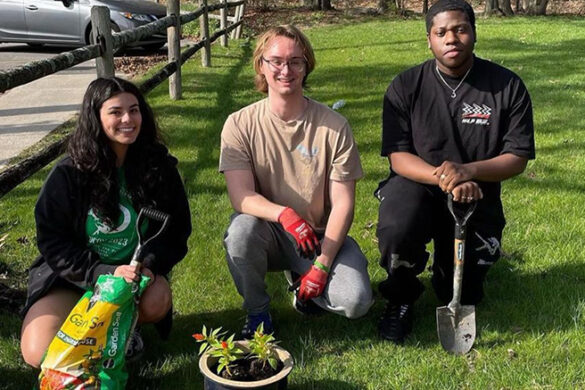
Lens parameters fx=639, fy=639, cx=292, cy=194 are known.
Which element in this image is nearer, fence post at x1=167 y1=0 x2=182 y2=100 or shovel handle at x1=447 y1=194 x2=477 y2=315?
shovel handle at x1=447 y1=194 x2=477 y2=315

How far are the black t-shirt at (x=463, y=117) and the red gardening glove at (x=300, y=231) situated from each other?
65cm

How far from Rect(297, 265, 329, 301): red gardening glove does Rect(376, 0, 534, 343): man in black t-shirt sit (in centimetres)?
36

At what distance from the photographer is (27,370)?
2650 millimetres

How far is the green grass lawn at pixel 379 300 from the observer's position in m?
2.64

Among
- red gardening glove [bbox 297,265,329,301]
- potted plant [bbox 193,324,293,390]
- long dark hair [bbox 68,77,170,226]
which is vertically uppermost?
long dark hair [bbox 68,77,170,226]

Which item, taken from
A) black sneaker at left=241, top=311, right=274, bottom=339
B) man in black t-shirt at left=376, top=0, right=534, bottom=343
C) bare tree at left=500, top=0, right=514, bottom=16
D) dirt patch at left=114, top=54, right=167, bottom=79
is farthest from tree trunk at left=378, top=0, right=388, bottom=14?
black sneaker at left=241, top=311, right=274, bottom=339

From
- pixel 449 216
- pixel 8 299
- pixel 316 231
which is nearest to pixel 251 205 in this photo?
pixel 316 231

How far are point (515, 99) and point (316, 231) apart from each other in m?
1.08

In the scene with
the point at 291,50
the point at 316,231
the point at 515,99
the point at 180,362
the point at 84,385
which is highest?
the point at 291,50

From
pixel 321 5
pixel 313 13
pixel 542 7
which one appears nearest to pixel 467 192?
pixel 313 13

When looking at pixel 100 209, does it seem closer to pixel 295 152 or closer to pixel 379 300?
pixel 295 152

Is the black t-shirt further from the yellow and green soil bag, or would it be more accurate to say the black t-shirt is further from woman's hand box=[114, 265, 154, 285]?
the yellow and green soil bag

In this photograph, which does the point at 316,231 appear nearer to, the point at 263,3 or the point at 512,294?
the point at 512,294

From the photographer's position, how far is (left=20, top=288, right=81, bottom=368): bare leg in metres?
2.40
